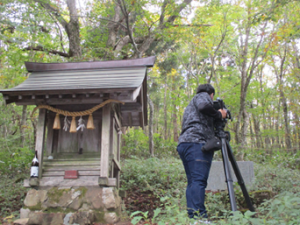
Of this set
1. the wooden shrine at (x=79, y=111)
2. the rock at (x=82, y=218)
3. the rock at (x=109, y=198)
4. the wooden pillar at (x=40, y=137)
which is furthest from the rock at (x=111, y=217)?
the wooden pillar at (x=40, y=137)

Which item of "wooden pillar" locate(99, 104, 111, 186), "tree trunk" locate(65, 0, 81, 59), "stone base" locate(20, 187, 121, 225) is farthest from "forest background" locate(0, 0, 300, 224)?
"wooden pillar" locate(99, 104, 111, 186)

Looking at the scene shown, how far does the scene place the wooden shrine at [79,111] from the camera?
475 centimetres

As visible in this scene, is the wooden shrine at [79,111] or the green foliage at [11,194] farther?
the green foliage at [11,194]

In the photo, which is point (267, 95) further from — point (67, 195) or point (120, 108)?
point (67, 195)

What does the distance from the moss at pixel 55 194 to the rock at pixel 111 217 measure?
3.26 feet

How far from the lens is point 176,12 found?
10133 millimetres

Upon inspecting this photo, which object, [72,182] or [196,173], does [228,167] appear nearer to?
[196,173]

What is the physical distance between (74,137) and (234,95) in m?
10.3

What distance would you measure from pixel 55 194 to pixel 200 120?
325 centimetres

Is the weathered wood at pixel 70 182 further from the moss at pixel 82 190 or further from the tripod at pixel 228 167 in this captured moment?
the tripod at pixel 228 167

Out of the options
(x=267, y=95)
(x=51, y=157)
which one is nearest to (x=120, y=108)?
(x=51, y=157)

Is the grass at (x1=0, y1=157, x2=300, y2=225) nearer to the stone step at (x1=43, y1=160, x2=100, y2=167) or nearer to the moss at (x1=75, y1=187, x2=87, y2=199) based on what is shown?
the moss at (x1=75, y1=187, x2=87, y2=199)

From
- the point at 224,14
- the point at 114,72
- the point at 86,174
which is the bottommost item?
the point at 86,174

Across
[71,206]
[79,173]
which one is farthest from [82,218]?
[79,173]
